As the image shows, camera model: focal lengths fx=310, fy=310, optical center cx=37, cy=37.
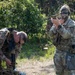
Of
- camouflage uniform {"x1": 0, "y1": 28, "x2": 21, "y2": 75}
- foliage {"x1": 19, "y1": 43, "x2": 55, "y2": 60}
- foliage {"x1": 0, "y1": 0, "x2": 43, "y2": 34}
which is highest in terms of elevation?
camouflage uniform {"x1": 0, "y1": 28, "x2": 21, "y2": 75}

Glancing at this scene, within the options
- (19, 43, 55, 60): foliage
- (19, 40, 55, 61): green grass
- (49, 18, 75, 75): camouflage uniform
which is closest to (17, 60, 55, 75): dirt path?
(19, 40, 55, 61): green grass

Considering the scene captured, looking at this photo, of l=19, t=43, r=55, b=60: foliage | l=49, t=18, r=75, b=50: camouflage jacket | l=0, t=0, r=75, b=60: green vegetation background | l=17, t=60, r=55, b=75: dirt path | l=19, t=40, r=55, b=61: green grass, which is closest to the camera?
l=49, t=18, r=75, b=50: camouflage jacket

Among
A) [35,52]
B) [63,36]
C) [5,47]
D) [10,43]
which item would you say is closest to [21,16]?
[35,52]

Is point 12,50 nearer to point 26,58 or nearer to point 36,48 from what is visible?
point 26,58

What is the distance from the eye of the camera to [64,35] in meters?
5.11

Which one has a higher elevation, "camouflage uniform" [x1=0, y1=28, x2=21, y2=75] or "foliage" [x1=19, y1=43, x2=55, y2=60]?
"camouflage uniform" [x1=0, y1=28, x2=21, y2=75]

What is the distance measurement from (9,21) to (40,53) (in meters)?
2.42

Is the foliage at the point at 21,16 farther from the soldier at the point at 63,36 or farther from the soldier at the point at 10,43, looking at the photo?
the soldier at the point at 63,36

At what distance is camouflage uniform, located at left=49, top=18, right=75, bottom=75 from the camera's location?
5.13m

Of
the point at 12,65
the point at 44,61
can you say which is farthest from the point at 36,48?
the point at 12,65

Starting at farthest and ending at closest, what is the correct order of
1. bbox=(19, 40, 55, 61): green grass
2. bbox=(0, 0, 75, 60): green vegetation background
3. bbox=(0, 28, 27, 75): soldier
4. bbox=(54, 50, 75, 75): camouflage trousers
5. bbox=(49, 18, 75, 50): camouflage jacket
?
bbox=(0, 0, 75, 60): green vegetation background < bbox=(19, 40, 55, 61): green grass < bbox=(54, 50, 75, 75): camouflage trousers < bbox=(0, 28, 27, 75): soldier < bbox=(49, 18, 75, 50): camouflage jacket

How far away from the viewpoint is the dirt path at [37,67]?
25.7 ft

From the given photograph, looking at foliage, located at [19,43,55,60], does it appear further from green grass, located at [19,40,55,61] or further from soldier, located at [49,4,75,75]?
soldier, located at [49,4,75,75]

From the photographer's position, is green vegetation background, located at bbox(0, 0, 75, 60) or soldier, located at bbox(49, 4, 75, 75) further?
green vegetation background, located at bbox(0, 0, 75, 60)
